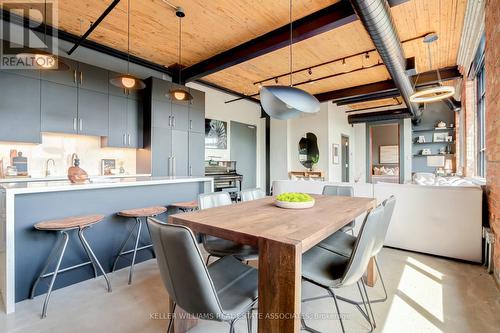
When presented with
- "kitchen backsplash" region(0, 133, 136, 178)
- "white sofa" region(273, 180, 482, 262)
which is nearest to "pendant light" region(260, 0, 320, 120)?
"white sofa" region(273, 180, 482, 262)

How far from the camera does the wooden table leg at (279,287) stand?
1048mm

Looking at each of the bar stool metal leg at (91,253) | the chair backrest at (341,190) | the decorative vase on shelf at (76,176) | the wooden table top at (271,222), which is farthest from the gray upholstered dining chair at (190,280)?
the chair backrest at (341,190)

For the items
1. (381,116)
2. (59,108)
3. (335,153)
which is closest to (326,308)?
(59,108)

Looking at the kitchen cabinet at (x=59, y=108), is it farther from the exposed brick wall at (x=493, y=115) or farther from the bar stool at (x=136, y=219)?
the exposed brick wall at (x=493, y=115)

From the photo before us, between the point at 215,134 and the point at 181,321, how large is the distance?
5045 millimetres

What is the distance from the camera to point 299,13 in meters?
3.07

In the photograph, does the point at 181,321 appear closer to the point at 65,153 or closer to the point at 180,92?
the point at 180,92

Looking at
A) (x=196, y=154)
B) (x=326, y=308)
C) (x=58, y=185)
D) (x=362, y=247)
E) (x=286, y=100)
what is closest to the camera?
(x=362, y=247)

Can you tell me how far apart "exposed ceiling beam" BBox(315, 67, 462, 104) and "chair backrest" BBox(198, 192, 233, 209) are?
510 cm

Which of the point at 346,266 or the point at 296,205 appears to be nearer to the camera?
the point at 346,266

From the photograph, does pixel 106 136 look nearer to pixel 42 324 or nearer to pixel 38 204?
pixel 38 204

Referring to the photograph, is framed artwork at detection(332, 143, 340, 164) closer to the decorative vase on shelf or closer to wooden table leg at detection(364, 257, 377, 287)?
Result: wooden table leg at detection(364, 257, 377, 287)

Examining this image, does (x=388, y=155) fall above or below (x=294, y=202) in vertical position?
above

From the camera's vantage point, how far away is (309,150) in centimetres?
732
